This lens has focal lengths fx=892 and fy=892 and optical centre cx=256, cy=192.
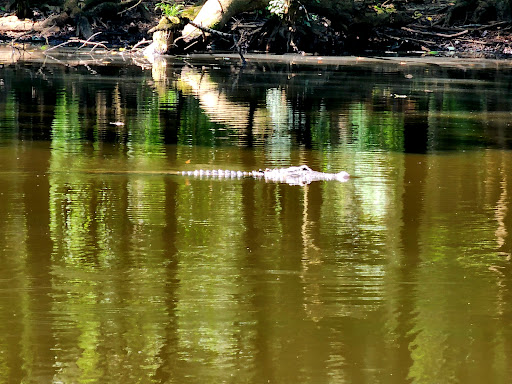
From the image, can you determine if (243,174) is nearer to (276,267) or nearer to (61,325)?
(276,267)

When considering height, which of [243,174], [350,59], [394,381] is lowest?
[394,381]

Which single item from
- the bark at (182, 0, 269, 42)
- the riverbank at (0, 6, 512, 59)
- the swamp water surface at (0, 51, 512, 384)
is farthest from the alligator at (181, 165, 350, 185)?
the riverbank at (0, 6, 512, 59)

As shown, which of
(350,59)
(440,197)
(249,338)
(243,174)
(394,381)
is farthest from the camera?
(350,59)

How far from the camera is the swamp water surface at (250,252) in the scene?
4734 millimetres

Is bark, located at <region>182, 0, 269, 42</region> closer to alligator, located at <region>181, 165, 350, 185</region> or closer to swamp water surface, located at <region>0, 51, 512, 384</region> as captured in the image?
swamp water surface, located at <region>0, 51, 512, 384</region>

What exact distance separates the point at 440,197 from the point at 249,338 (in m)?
4.11

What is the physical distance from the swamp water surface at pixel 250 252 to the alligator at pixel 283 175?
201mm

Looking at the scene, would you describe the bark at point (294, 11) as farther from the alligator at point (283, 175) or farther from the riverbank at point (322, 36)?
the alligator at point (283, 175)

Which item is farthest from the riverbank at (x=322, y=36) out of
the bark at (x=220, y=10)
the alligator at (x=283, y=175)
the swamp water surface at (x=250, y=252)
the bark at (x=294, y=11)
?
the alligator at (x=283, y=175)

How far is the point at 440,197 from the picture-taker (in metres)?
8.59

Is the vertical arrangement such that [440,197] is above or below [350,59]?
below

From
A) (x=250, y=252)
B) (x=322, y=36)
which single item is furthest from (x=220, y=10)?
(x=250, y=252)

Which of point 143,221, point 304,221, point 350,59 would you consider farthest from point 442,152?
point 350,59

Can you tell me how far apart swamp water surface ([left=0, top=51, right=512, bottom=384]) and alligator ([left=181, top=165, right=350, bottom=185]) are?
20cm
